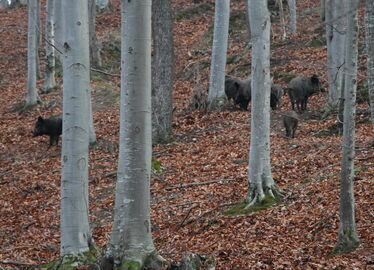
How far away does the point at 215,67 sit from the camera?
63.3 ft

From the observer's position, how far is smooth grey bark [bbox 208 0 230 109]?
18.8 meters

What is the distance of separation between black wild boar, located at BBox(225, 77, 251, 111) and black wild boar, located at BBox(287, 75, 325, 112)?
1.39m

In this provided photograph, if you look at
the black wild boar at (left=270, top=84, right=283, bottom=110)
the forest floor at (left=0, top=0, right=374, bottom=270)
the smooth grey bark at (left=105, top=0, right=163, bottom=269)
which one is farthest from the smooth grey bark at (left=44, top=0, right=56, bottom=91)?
the smooth grey bark at (left=105, top=0, right=163, bottom=269)

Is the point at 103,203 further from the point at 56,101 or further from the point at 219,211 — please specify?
the point at 56,101

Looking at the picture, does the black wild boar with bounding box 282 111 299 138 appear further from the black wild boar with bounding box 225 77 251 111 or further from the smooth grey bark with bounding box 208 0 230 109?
the smooth grey bark with bounding box 208 0 230 109

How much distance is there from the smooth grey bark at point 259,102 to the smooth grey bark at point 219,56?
9663 mm

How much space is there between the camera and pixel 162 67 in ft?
53.0

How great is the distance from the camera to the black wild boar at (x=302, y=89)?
17688 millimetres

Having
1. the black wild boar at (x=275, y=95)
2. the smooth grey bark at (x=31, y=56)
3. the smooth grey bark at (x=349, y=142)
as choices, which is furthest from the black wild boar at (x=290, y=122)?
the smooth grey bark at (x=31, y=56)

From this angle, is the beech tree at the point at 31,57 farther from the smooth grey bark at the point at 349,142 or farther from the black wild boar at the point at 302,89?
the smooth grey bark at the point at 349,142

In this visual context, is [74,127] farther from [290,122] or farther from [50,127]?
[50,127]

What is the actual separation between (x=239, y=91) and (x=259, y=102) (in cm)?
958

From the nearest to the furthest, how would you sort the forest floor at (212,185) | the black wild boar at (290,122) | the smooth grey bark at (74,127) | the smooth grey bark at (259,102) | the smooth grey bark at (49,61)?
→ the smooth grey bark at (74,127), the forest floor at (212,185), the smooth grey bark at (259,102), the black wild boar at (290,122), the smooth grey bark at (49,61)

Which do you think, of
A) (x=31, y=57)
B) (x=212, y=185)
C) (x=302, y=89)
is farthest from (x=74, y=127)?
(x=31, y=57)
